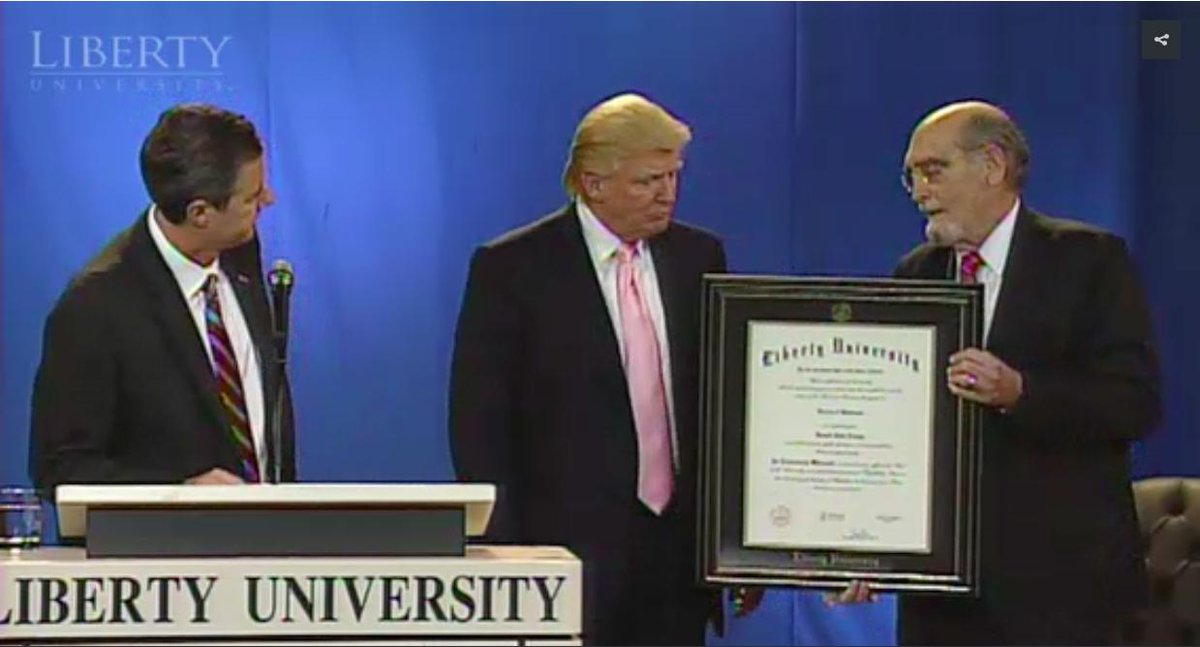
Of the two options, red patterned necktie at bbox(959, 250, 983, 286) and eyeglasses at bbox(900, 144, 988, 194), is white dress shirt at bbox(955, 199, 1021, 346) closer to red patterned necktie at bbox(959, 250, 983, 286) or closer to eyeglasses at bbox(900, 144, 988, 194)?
red patterned necktie at bbox(959, 250, 983, 286)

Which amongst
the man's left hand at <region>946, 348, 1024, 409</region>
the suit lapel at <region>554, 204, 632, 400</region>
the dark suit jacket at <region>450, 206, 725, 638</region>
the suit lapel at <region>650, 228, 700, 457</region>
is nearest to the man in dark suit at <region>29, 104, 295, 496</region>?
the dark suit jacket at <region>450, 206, 725, 638</region>

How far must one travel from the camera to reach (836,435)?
313 centimetres

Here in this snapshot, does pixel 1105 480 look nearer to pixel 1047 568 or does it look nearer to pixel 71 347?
pixel 1047 568

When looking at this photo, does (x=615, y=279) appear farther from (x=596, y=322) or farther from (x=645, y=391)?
(x=645, y=391)

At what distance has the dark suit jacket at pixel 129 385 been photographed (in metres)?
3.11

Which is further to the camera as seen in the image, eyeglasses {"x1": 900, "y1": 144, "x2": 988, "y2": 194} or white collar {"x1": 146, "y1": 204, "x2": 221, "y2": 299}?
eyeglasses {"x1": 900, "y1": 144, "x2": 988, "y2": 194}

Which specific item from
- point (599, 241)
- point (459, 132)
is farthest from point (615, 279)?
point (459, 132)

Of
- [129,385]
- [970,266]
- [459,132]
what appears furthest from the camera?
[459,132]

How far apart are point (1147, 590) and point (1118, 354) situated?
16.8 inches

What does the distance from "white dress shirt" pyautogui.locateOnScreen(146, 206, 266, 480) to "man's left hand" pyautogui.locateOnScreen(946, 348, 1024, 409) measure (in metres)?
1.13

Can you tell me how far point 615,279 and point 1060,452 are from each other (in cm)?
81

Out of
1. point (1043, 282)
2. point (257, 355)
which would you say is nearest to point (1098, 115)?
point (1043, 282)

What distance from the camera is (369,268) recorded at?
422 centimetres

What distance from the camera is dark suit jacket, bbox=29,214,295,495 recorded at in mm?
3105
